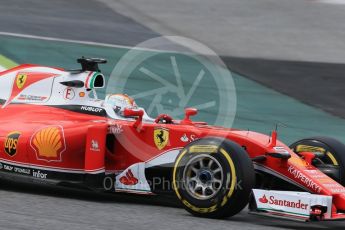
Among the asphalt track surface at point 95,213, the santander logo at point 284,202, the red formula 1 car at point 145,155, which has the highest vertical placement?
the red formula 1 car at point 145,155

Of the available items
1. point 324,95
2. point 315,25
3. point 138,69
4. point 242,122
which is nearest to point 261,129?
point 242,122

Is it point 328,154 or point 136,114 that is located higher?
point 136,114

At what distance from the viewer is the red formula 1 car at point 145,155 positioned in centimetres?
775

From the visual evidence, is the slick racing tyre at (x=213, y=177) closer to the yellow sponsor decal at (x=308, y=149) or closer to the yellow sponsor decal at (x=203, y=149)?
the yellow sponsor decal at (x=203, y=149)

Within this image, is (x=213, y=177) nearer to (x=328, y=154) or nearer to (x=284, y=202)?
(x=284, y=202)

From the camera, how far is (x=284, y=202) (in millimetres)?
7676

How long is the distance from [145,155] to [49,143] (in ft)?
3.18

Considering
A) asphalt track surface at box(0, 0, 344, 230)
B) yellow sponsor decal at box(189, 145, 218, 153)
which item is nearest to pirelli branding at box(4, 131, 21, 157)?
asphalt track surface at box(0, 0, 344, 230)

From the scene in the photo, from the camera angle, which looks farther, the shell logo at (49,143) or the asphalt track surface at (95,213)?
the shell logo at (49,143)

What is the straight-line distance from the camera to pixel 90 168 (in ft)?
28.5

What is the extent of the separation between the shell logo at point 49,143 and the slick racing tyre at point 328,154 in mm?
2309

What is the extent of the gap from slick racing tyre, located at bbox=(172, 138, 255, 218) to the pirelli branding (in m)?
1.84

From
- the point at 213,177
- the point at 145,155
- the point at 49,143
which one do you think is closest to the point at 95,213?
the point at 145,155

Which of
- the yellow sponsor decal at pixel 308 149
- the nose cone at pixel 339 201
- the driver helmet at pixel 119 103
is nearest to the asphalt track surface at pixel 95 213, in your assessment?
the nose cone at pixel 339 201
